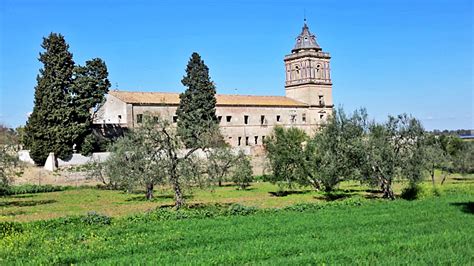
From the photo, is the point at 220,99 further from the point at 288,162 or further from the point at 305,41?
the point at 288,162

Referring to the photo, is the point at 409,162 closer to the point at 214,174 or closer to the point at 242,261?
the point at 214,174

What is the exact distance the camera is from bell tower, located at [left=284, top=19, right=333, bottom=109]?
8381cm

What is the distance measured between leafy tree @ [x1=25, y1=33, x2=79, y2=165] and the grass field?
24.5 metres

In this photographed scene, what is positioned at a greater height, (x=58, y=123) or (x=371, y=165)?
(x=58, y=123)

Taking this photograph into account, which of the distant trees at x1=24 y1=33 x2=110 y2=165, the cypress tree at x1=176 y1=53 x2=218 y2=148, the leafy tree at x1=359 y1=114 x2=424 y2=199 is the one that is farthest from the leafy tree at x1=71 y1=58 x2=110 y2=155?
the leafy tree at x1=359 y1=114 x2=424 y2=199

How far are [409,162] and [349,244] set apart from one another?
17645 mm

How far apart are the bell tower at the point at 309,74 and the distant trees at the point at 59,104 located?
39224 millimetres

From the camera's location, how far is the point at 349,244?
1489cm

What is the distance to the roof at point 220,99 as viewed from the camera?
66.1 meters

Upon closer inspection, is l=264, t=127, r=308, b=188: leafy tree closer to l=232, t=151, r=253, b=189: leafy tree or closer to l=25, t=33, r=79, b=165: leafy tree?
l=232, t=151, r=253, b=189: leafy tree

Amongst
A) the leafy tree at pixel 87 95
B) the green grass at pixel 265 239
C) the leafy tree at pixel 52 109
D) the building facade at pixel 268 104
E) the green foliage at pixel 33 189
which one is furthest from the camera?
the building facade at pixel 268 104

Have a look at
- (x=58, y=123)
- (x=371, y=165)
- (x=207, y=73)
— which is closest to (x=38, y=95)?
(x=58, y=123)

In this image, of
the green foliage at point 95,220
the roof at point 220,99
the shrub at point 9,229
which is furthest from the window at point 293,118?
the shrub at point 9,229

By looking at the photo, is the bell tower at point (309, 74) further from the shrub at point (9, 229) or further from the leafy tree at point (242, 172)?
the shrub at point (9, 229)
